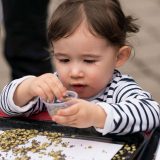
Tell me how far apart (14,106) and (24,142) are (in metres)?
0.18

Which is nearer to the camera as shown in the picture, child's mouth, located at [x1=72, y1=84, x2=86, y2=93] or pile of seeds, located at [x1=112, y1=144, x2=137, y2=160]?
pile of seeds, located at [x1=112, y1=144, x2=137, y2=160]

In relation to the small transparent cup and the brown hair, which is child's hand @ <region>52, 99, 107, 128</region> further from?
the brown hair

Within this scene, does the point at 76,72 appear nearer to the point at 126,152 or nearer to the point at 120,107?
the point at 120,107

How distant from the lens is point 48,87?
130cm

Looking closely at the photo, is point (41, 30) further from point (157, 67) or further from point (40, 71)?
point (157, 67)

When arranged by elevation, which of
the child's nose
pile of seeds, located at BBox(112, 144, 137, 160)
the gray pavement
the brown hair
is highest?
the brown hair

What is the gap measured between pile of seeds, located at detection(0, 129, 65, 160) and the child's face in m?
0.15

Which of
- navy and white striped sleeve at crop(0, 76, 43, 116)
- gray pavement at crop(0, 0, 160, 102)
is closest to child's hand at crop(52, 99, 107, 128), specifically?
navy and white striped sleeve at crop(0, 76, 43, 116)

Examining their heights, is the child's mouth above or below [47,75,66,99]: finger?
below

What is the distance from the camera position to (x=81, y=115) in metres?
1.19

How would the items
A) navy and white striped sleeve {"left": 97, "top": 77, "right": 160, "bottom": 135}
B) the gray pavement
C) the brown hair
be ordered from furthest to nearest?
1. the gray pavement
2. the brown hair
3. navy and white striped sleeve {"left": 97, "top": 77, "right": 160, "bottom": 135}

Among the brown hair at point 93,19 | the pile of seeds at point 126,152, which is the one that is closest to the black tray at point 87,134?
the pile of seeds at point 126,152

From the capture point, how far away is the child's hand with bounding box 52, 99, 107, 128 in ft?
3.84

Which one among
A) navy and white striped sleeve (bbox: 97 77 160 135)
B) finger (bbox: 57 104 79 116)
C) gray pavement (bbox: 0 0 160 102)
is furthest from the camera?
gray pavement (bbox: 0 0 160 102)
